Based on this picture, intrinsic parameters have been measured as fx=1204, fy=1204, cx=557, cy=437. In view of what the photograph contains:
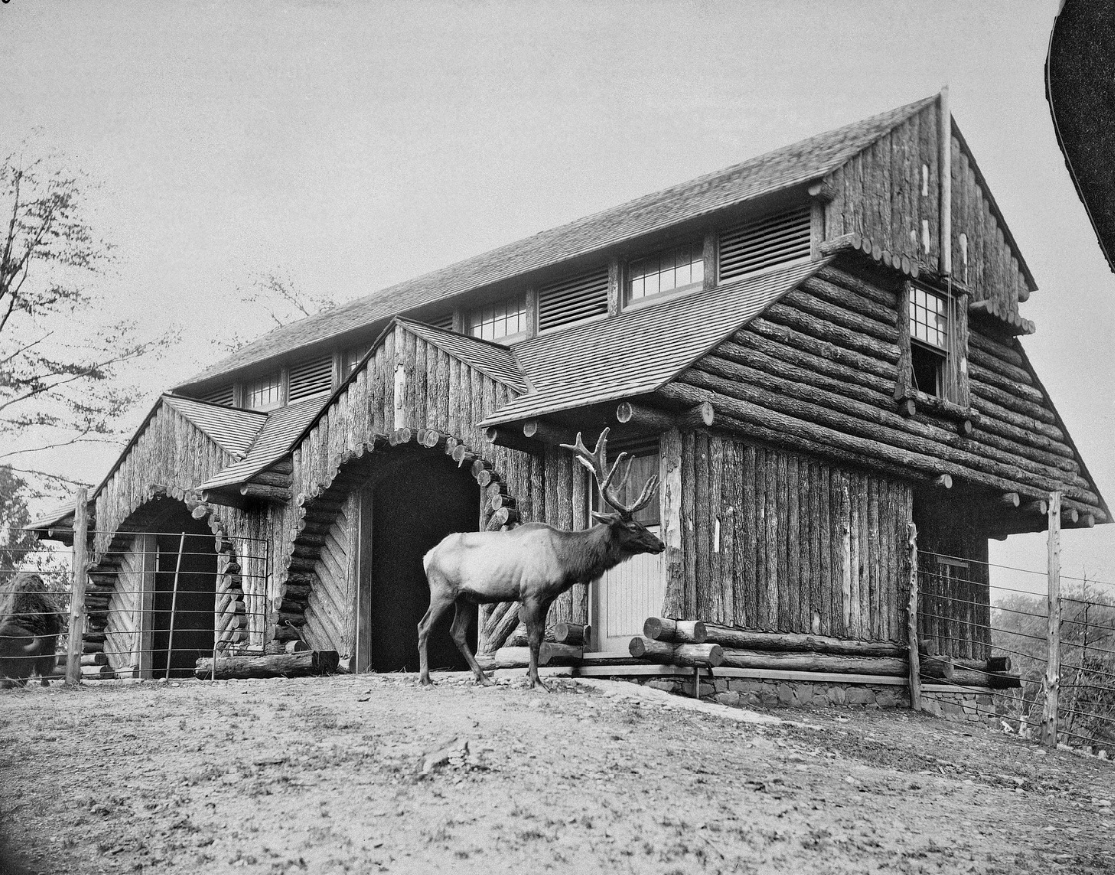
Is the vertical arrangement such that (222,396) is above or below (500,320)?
below

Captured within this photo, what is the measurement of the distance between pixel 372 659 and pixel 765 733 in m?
9.03

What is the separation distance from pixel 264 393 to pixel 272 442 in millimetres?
4562

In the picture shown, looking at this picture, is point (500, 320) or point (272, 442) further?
point (272, 442)

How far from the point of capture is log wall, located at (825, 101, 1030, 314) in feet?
52.5

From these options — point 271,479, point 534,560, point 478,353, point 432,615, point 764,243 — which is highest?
point 764,243

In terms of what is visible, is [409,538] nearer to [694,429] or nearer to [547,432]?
[547,432]

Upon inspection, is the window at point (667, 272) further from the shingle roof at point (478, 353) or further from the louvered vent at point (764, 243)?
the shingle roof at point (478, 353)

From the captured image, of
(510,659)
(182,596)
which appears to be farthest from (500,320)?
(182,596)

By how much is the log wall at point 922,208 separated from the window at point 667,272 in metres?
1.94

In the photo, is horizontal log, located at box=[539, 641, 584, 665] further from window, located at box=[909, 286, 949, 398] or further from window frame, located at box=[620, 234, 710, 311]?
window, located at box=[909, 286, 949, 398]

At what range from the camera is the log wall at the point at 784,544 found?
44.2 feet

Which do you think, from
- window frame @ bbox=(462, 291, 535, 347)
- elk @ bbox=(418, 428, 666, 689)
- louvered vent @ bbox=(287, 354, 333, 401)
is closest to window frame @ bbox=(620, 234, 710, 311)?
window frame @ bbox=(462, 291, 535, 347)

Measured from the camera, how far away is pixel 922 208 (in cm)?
1753

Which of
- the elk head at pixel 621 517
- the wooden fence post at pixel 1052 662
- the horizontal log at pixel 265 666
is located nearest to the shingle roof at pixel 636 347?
the elk head at pixel 621 517
